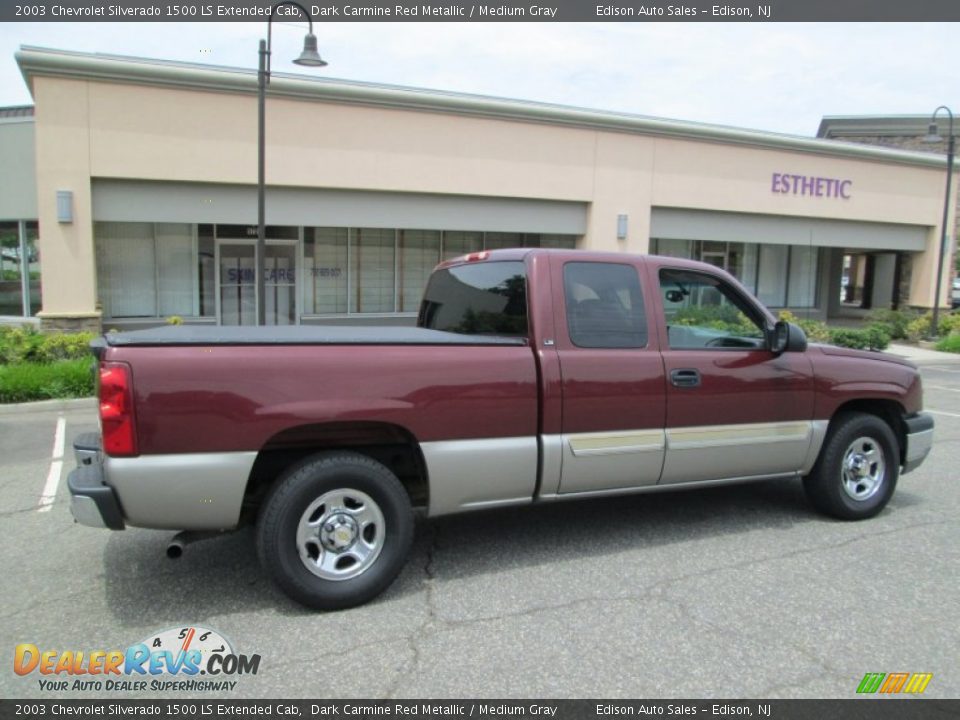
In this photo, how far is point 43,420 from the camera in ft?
29.6

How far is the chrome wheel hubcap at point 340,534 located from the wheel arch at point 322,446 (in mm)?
285

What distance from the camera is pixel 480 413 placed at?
161 inches

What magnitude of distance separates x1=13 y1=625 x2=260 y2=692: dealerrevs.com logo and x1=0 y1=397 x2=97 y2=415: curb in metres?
7.10

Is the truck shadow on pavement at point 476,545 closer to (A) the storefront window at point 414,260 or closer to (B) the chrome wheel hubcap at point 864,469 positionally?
(B) the chrome wheel hubcap at point 864,469

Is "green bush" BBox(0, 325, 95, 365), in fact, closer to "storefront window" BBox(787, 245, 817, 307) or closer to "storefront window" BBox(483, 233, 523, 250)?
"storefront window" BBox(483, 233, 523, 250)

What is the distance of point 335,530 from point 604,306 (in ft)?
6.89

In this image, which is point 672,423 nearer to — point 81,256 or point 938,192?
point 81,256

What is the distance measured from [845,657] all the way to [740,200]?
1780 cm

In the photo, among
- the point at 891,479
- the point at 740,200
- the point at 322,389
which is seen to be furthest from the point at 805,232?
the point at 322,389

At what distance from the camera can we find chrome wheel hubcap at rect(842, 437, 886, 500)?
17.5 feet

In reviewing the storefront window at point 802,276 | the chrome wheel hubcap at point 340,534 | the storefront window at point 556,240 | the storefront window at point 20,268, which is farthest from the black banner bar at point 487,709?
the storefront window at point 802,276

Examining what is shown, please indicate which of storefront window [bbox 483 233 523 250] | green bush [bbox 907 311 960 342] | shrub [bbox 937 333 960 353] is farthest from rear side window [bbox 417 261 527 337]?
green bush [bbox 907 311 960 342]

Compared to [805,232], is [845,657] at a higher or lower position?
lower

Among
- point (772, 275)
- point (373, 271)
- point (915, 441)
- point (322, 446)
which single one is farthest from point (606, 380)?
point (772, 275)
